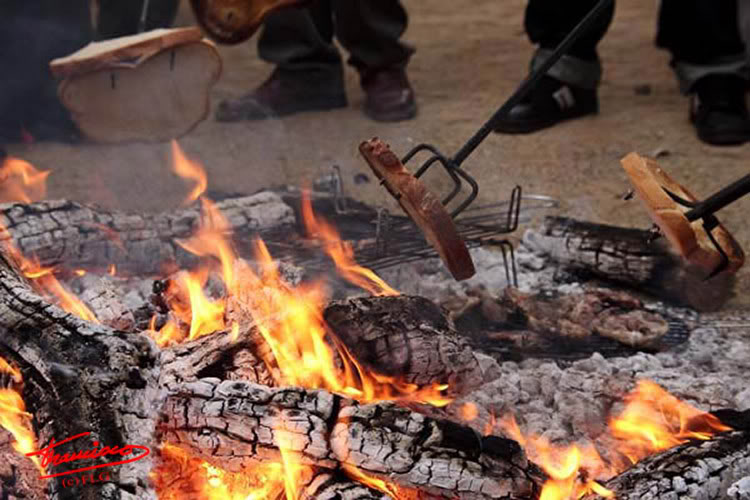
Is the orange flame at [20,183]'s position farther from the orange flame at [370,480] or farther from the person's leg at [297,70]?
the orange flame at [370,480]

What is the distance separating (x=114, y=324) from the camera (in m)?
2.43

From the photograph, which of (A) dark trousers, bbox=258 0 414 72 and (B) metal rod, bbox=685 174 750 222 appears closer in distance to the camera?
(B) metal rod, bbox=685 174 750 222

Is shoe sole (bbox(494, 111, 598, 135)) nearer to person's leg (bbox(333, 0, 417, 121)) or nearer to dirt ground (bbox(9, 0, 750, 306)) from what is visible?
dirt ground (bbox(9, 0, 750, 306))

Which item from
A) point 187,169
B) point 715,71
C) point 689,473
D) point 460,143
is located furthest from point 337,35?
point 689,473

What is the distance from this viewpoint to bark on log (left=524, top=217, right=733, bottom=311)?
2998 mm

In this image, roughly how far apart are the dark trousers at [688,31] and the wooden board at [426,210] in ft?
7.30

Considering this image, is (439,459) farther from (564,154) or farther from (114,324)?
(564,154)

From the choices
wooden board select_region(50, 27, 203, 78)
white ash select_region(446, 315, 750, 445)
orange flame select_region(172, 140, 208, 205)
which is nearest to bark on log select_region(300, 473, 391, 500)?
white ash select_region(446, 315, 750, 445)

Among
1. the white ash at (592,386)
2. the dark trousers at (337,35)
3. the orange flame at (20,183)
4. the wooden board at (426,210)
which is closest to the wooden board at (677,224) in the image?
the white ash at (592,386)

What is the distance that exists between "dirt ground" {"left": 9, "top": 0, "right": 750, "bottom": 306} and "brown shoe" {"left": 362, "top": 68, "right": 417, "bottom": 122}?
0.07 metres

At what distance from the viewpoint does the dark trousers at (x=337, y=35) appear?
4.62m

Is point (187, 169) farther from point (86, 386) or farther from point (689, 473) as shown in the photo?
point (689, 473)

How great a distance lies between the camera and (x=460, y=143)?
14.0 ft

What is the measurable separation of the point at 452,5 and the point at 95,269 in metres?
4.13
